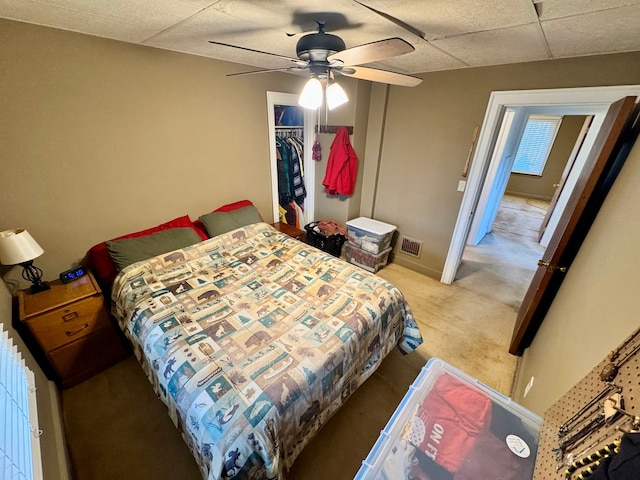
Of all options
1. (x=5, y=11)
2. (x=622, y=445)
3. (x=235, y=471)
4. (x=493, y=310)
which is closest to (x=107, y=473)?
(x=235, y=471)

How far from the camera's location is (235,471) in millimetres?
979

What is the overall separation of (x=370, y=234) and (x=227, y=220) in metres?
1.67

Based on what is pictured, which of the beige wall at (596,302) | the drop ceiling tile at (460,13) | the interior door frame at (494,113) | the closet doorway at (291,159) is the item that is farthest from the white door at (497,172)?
the closet doorway at (291,159)

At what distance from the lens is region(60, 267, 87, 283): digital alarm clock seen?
1.79 m

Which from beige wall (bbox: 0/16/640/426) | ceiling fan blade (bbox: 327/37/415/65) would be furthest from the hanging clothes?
ceiling fan blade (bbox: 327/37/415/65)

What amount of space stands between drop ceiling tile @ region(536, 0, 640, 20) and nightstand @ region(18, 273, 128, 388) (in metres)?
2.93

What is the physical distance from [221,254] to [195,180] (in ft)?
2.70

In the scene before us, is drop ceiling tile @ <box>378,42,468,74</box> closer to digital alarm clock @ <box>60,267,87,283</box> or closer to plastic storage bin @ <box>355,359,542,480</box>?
plastic storage bin @ <box>355,359,542,480</box>

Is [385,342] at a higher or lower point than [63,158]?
lower

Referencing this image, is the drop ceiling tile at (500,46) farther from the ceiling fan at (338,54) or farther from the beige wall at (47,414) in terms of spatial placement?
the beige wall at (47,414)

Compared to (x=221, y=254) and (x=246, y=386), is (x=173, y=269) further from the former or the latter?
(x=246, y=386)

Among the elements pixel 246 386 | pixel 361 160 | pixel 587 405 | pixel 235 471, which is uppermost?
pixel 361 160

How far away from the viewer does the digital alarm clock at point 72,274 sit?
5.88 feet

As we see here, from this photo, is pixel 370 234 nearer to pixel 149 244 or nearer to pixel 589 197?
pixel 589 197
